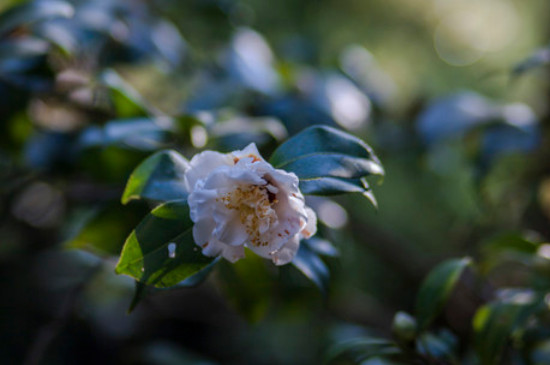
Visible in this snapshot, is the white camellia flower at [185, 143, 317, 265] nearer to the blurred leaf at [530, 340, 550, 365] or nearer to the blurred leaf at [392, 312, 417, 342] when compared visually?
the blurred leaf at [392, 312, 417, 342]

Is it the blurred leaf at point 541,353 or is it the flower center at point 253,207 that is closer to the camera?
the flower center at point 253,207

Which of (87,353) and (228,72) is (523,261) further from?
(87,353)

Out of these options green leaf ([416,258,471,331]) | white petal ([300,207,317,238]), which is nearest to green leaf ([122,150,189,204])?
white petal ([300,207,317,238])

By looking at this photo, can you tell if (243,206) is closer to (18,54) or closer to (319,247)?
(319,247)

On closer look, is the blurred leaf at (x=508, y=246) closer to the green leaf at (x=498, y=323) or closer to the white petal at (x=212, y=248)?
the green leaf at (x=498, y=323)

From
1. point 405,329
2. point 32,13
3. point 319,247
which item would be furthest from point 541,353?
point 32,13

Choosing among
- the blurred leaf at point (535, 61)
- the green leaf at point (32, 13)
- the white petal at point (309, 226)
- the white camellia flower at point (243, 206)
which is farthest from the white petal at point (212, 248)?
the blurred leaf at point (535, 61)
